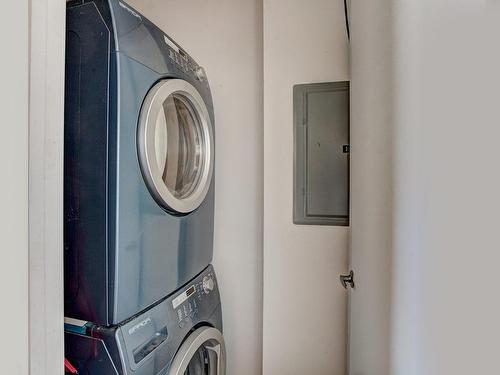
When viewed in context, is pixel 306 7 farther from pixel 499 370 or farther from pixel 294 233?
pixel 499 370

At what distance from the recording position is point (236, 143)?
1.61m

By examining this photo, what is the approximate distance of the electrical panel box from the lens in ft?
4.17

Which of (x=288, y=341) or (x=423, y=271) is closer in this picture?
(x=423, y=271)

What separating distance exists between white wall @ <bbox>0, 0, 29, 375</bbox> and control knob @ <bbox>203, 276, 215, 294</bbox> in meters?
0.78

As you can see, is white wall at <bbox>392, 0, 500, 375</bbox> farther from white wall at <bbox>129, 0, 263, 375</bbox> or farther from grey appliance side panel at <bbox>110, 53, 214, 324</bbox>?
white wall at <bbox>129, 0, 263, 375</bbox>

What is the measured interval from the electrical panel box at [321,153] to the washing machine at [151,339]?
609 millimetres

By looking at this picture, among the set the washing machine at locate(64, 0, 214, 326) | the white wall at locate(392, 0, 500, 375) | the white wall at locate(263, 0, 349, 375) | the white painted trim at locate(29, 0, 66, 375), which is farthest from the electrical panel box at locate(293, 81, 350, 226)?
the white painted trim at locate(29, 0, 66, 375)

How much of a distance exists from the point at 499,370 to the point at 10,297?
0.65 metres

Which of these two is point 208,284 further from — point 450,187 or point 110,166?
point 450,187

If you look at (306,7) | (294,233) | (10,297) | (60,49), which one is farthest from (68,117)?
(306,7)

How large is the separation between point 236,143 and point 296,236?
637 millimetres

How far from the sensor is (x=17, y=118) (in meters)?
0.45

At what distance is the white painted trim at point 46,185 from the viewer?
512 mm

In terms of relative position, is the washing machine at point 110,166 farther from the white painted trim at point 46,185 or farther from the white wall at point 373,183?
the white wall at point 373,183
